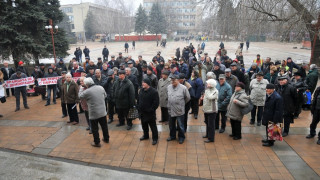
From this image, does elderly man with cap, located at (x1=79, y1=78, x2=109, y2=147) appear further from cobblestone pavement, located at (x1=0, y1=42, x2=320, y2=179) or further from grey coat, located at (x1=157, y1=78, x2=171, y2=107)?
grey coat, located at (x1=157, y1=78, x2=171, y2=107)

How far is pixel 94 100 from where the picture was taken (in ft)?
18.6

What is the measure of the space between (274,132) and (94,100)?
445cm

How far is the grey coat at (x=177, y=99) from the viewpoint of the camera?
18.7 ft

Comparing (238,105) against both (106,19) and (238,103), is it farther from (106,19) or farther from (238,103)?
(106,19)

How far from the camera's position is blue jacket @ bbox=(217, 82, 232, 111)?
621cm

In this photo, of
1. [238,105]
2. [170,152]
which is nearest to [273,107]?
[238,105]

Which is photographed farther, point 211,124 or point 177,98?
point 211,124

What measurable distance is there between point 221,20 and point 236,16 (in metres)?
2.15

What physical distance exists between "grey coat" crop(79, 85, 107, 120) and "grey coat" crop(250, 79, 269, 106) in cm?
450

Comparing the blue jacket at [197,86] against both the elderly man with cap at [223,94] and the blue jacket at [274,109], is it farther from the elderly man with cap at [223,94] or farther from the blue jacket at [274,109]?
the blue jacket at [274,109]

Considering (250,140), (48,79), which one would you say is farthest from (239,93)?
(48,79)

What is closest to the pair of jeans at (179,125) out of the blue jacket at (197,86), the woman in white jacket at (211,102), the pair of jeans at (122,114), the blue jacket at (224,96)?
the woman in white jacket at (211,102)

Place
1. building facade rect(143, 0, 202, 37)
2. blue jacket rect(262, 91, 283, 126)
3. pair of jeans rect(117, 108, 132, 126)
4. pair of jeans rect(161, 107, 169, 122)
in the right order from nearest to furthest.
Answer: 1. blue jacket rect(262, 91, 283, 126)
2. pair of jeans rect(117, 108, 132, 126)
3. pair of jeans rect(161, 107, 169, 122)
4. building facade rect(143, 0, 202, 37)

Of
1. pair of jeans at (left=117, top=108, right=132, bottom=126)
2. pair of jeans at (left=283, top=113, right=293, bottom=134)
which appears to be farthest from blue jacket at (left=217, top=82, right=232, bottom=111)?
pair of jeans at (left=117, top=108, right=132, bottom=126)
